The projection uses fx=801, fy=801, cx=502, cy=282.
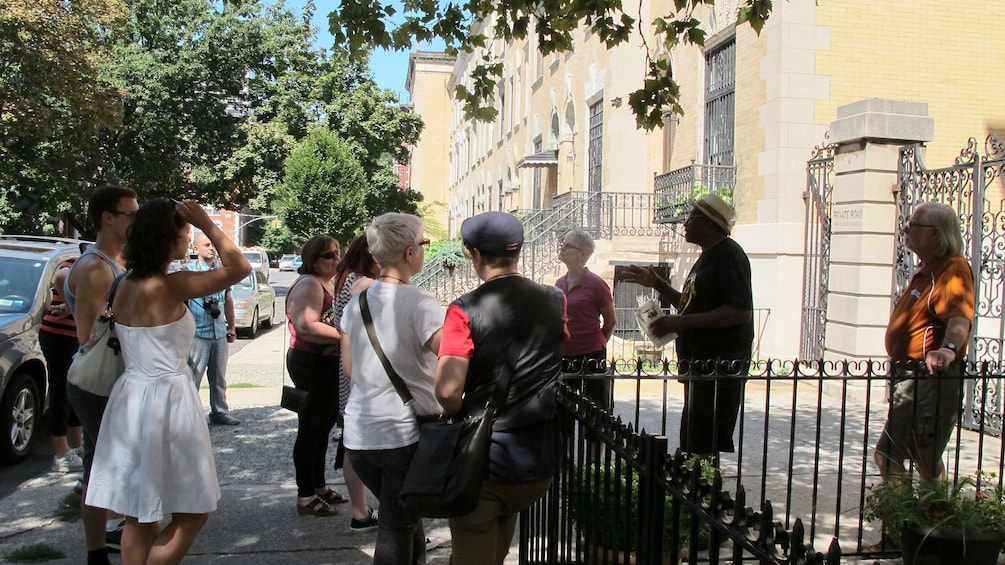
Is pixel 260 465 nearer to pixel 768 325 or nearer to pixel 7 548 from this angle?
pixel 7 548

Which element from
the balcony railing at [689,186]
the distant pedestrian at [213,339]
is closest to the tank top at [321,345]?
the distant pedestrian at [213,339]

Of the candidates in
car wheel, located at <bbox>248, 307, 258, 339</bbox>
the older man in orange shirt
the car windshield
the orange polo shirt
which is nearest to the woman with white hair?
the older man in orange shirt

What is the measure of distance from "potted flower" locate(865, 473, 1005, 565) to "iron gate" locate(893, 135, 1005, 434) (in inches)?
153

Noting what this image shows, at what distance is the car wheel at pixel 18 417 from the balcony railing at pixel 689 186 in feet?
33.0

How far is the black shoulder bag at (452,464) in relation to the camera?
290 cm

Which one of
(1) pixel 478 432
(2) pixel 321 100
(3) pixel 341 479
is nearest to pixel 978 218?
(3) pixel 341 479

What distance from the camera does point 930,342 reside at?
181 inches

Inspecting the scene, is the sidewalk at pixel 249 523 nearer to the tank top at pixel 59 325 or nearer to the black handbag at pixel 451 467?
the tank top at pixel 59 325

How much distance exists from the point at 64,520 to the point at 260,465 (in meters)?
1.64

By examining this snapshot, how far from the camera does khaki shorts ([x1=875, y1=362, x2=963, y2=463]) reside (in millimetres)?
4449

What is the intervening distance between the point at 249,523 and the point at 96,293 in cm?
177

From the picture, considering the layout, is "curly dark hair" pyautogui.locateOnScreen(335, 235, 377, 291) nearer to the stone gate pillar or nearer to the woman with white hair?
the woman with white hair

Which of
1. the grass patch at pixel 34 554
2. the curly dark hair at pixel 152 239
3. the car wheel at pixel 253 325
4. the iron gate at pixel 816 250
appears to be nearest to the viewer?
the curly dark hair at pixel 152 239

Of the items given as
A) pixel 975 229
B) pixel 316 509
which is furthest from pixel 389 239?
pixel 975 229
